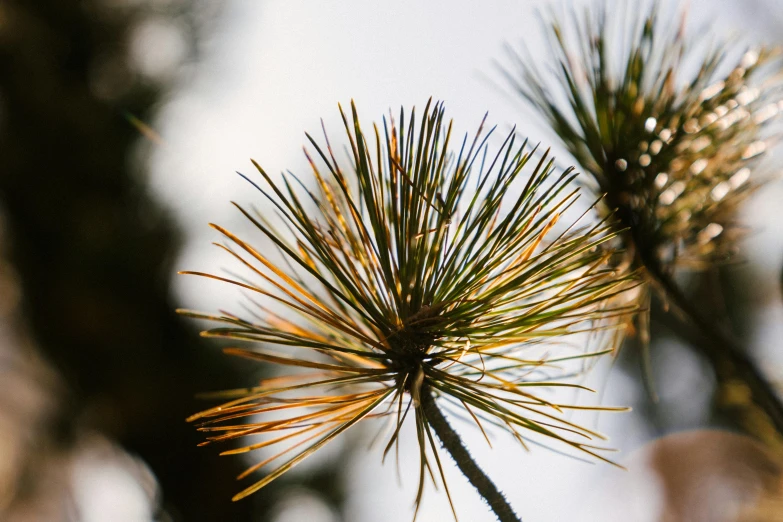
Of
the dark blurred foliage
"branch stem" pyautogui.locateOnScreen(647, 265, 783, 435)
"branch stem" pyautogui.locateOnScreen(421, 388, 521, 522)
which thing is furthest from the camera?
the dark blurred foliage

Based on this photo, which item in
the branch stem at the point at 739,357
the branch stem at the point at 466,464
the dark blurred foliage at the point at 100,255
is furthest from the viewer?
the dark blurred foliage at the point at 100,255

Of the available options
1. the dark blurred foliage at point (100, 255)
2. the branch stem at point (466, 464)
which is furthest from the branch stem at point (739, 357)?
the dark blurred foliage at point (100, 255)

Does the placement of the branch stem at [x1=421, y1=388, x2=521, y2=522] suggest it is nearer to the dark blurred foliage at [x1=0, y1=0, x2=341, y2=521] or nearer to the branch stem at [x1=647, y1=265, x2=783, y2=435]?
the branch stem at [x1=647, y1=265, x2=783, y2=435]

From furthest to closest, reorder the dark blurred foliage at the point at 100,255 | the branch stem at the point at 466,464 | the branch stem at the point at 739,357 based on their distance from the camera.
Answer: the dark blurred foliage at the point at 100,255
the branch stem at the point at 739,357
the branch stem at the point at 466,464

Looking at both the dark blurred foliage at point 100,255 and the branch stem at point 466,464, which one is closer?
the branch stem at point 466,464

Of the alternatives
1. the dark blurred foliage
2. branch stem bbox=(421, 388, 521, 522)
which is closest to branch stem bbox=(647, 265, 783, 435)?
branch stem bbox=(421, 388, 521, 522)

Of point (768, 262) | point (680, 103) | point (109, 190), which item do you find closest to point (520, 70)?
point (680, 103)

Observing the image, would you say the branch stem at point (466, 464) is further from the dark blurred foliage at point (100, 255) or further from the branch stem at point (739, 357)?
the dark blurred foliage at point (100, 255)
